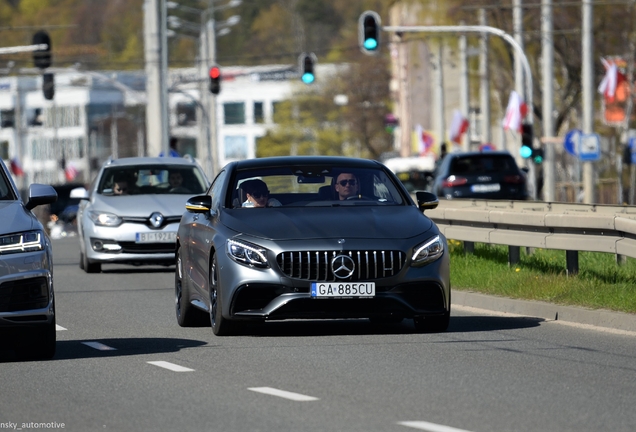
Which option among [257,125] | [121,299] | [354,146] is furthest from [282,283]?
[257,125]

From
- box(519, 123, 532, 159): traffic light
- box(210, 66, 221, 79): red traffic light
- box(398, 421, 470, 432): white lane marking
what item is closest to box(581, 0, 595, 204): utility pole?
box(519, 123, 532, 159): traffic light

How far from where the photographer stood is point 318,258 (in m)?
12.7

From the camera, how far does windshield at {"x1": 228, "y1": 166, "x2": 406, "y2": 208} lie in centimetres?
1372

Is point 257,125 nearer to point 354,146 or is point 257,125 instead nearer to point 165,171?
point 354,146

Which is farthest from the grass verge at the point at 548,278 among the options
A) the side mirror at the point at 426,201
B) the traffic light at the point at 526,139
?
the traffic light at the point at 526,139

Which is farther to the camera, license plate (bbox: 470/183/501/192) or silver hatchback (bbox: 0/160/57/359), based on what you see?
license plate (bbox: 470/183/501/192)

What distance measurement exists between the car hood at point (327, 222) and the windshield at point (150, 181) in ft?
31.8

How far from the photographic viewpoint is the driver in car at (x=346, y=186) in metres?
13.8

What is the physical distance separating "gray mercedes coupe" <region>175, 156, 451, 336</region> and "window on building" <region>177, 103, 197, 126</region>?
173 metres

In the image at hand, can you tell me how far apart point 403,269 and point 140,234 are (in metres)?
9.89

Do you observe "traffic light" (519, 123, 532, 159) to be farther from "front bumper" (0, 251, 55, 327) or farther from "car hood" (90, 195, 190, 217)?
"front bumper" (0, 251, 55, 327)

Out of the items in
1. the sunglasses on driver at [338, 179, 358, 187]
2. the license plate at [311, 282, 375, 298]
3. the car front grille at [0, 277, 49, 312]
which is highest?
the sunglasses on driver at [338, 179, 358, 187]

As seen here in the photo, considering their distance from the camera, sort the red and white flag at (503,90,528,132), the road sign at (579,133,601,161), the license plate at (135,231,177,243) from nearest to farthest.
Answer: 1. the license plate at (135,231,177,243)
2. the road sign at (579,133,601,161)
3. the red and white flag at (503,90,528,132)

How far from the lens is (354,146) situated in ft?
436
